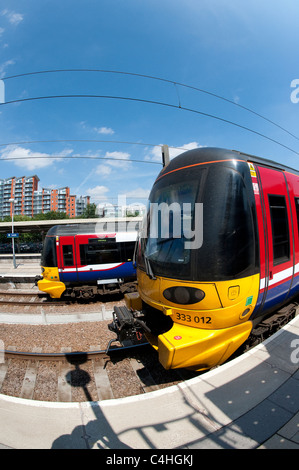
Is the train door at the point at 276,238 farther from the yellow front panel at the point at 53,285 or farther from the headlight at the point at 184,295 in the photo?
the yellow front panel at the point at 53,285

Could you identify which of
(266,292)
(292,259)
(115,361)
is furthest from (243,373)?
(115,361)

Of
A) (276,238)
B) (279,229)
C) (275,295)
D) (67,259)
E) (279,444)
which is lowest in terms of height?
(279,444)

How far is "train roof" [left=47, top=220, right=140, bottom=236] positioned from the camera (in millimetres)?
9000

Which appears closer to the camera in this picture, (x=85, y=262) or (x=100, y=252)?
(x=85, y=262)

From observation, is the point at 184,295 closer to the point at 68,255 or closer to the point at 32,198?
the point at 68,255

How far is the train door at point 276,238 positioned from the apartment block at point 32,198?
395ft

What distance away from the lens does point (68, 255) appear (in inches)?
349

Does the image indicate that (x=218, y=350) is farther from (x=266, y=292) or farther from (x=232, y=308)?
(x=266, y=292)

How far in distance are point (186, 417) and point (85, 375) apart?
2288mm

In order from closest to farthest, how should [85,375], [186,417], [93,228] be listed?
[186,417] < [85,375] < [93,228]

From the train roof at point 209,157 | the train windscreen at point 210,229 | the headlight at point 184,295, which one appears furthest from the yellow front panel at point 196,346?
the train roof at point 209,157

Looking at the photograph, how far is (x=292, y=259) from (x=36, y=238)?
7716 centimetres

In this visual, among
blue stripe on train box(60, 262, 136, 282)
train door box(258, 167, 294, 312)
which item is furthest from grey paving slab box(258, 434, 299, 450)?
blue stripe on train box(60, 262, 136, 282)

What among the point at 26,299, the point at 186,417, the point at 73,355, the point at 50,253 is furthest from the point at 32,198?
the point at 186,417
